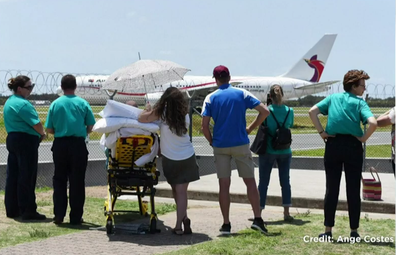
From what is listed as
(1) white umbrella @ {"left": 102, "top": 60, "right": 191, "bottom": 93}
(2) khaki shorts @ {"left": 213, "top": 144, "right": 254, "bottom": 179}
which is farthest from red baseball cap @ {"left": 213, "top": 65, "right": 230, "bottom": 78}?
(1) white umbrella @ {"left": 102, "top": 60, "right": 191, "bottom": 93}

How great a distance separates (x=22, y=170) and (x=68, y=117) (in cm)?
110

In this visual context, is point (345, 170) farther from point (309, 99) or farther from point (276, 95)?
point (309, 99)

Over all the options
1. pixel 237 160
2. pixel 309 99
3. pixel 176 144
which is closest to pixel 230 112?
pixel 237 160

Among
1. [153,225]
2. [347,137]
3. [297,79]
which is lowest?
[153,225]

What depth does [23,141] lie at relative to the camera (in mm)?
8609

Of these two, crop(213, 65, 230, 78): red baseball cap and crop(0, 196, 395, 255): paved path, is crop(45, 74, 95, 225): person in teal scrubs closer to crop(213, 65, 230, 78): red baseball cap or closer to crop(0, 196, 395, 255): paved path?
crop(0, 196, 395, 255): paved path

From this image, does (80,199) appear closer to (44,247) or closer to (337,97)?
(44,247)

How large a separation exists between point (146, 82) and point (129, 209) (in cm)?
218

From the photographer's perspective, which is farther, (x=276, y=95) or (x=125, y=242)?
(x=276, y=95)

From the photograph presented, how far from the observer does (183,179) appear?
772 cm

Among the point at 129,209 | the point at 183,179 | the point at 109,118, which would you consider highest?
the point at 109,118

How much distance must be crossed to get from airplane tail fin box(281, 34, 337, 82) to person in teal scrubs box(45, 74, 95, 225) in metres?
57.7

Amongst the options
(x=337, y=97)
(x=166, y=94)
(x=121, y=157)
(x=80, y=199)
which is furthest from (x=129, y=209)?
(x=337, y=97)

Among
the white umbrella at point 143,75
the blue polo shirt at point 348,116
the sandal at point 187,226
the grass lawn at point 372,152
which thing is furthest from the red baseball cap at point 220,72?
the grass lawn at point 372,152
